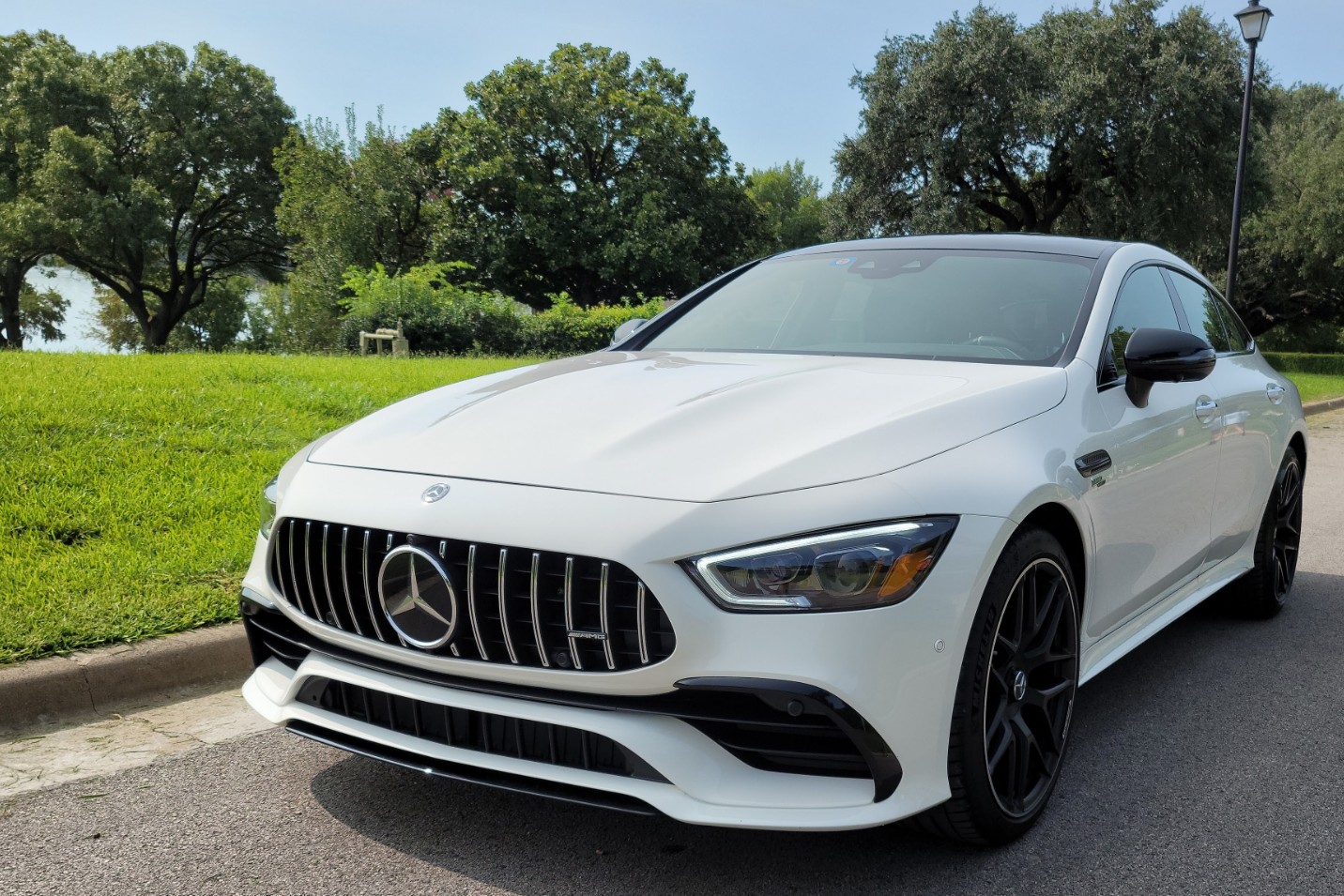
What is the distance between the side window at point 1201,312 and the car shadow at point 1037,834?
1568mm

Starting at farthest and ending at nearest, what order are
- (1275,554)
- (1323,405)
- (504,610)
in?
1. (1323,405)
2. (1275,554)
3. (504,610)

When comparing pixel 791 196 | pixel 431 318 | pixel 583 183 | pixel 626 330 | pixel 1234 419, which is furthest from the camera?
pixel 791 196

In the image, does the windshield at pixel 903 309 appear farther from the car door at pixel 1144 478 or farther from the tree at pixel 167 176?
the tree at pixel 167 176

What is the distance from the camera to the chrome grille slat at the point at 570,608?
2.31 m

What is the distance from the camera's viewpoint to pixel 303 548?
270 centimetres

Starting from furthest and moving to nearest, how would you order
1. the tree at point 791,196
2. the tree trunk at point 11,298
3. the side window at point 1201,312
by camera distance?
the tree at point 791,196 → the tree trunk at point 11,298 → the side window at point 1201,312

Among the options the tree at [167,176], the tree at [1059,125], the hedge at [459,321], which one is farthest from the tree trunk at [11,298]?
the tree at [1059,125]

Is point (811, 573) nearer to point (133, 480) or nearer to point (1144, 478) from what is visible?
point (1144, 478)

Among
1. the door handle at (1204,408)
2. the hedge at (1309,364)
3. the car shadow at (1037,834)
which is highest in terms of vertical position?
the door handle at (1204,408)

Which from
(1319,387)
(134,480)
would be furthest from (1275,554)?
(1319,387)

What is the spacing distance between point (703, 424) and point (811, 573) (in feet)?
1.95

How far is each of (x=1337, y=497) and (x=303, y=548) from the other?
27.5ft

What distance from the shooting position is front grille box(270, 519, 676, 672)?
229 cm

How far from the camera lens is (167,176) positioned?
41188mm
